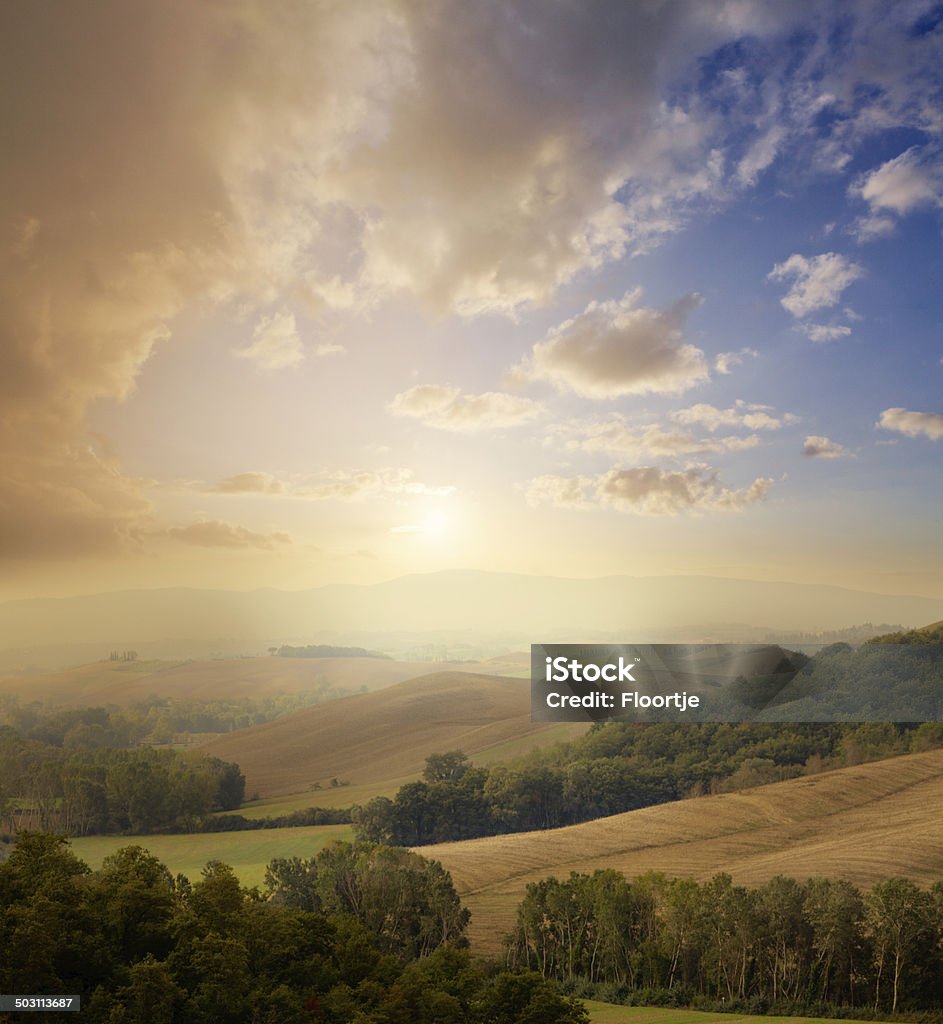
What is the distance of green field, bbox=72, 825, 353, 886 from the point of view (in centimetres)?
6531

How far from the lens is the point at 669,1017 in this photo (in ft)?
110

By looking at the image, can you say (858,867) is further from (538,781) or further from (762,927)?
(538,781)

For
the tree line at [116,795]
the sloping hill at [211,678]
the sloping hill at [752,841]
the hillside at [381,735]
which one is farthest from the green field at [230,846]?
the sloping hill at [211,678]

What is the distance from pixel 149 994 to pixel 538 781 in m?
65.9

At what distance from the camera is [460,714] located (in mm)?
119750

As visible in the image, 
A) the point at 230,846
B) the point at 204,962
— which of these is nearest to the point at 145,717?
the point at 230,846

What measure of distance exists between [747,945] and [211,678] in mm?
139042

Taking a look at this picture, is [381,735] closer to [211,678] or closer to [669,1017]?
[211,678]

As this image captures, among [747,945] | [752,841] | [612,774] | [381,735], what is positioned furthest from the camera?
[381,735]

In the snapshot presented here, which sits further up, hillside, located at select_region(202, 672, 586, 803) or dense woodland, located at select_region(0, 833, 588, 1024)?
dense woodland, located at select_region(0, 833, 588, 1024)

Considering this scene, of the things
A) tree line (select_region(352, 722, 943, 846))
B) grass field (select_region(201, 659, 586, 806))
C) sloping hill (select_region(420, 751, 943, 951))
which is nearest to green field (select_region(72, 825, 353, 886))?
tree line (select_region(352, 722, 943, 846))

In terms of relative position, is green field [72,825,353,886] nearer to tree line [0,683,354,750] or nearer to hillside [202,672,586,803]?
hillside [202,672,586,803]

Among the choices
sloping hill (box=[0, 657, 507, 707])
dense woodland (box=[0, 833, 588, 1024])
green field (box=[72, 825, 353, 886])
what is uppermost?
dense woodland (box=[0, 833, 588, 1024])

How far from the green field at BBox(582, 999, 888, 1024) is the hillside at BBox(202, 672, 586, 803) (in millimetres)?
55630
